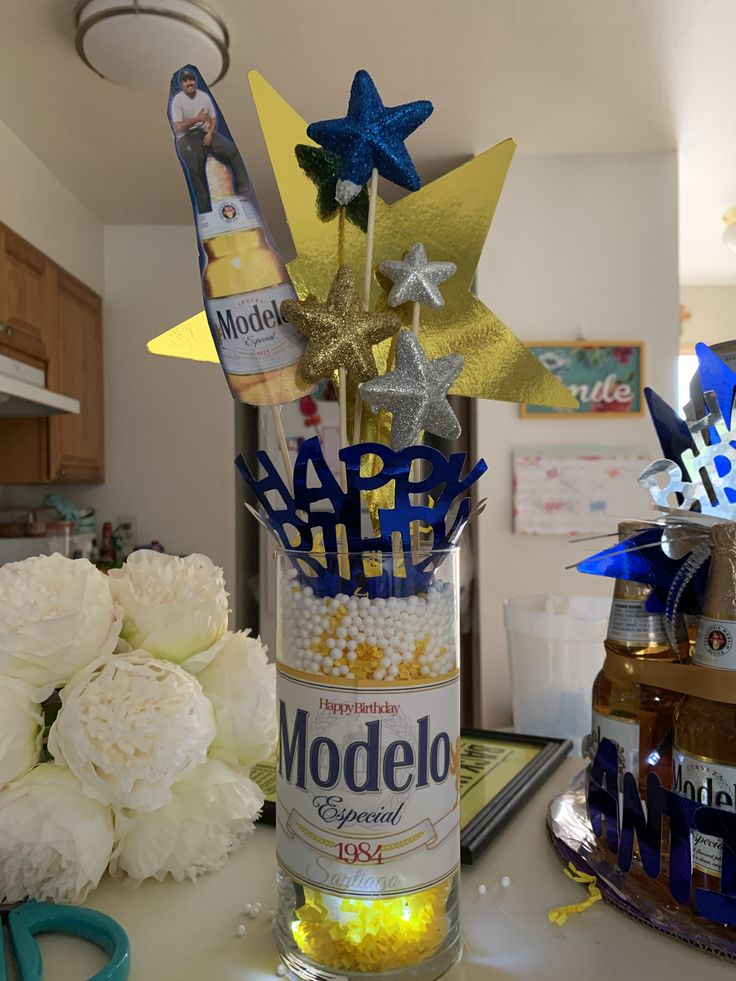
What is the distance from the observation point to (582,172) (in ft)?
8.50

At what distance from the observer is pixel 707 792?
1.55 feet

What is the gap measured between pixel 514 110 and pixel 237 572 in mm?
2052

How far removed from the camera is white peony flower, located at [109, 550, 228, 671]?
550mm

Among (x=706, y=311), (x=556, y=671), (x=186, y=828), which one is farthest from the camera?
(x=706, y=311)

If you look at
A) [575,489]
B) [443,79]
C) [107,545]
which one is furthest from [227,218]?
[107,545]

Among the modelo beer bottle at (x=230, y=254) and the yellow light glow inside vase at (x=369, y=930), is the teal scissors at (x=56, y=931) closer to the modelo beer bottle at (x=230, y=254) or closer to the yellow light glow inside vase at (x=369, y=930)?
the yellow light glow inside vase at (x=369, y=930)

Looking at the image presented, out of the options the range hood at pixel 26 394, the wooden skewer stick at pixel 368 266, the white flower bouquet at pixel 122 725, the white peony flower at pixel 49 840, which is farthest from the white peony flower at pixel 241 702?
→ the range hood at pixel 26 394

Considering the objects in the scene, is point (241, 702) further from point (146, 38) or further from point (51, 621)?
point (146, 38)

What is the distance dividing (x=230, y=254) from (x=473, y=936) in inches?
18.2

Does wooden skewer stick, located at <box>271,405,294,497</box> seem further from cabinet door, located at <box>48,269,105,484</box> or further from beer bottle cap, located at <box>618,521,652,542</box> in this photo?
cabinet door, located at <box>48,269,105,484</box>

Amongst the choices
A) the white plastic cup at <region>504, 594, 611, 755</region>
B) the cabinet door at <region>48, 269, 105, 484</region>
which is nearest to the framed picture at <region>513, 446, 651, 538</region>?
the white plastic cup at <region>504, 594, 611, 755</region>

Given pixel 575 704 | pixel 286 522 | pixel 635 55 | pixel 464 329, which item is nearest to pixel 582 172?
pixel 635 55

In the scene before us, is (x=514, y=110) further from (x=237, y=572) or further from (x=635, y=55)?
(x=237, y=572)

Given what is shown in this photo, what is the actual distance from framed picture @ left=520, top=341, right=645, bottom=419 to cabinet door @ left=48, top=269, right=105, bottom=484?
5.67 ft
